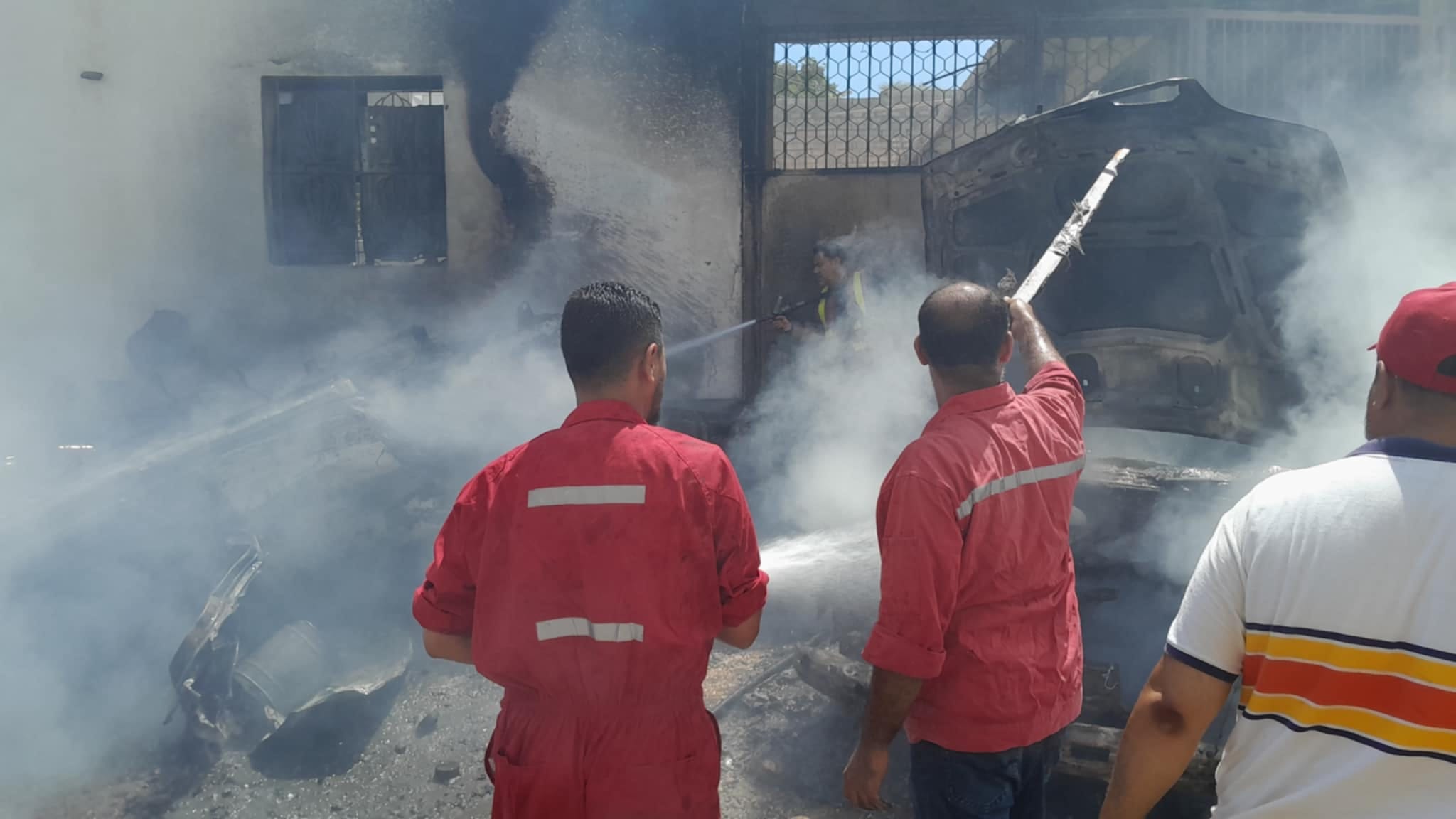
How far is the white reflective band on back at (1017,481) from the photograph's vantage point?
199cm

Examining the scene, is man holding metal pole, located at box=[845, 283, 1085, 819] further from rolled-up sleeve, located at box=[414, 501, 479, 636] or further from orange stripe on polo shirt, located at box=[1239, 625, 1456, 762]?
rolled-up sleeve, located at box=[414, 501, 479, 636]

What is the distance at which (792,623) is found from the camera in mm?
5133

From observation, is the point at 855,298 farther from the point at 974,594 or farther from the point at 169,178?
the point at 169,178

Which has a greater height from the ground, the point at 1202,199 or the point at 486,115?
the point at 486,115

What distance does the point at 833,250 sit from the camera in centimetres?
686

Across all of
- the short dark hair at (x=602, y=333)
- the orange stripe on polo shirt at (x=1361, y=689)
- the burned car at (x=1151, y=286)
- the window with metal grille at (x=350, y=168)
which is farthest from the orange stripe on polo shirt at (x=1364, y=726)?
the window with metal grille at (x=350, y=168)

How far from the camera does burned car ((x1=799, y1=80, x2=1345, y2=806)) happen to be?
4418mm

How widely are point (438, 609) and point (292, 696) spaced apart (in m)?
2.92

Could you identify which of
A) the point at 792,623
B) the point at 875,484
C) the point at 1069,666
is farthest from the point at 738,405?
the point at 1069,666

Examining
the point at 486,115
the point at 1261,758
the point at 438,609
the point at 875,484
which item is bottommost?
the point at 875,484

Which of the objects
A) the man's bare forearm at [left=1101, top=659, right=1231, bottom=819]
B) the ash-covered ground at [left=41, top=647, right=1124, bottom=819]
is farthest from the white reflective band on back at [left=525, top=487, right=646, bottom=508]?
the ash-covered ground at [left=41, top=647, right=1124, bottom=819]

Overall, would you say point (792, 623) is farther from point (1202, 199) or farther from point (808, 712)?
point (1202, 199)

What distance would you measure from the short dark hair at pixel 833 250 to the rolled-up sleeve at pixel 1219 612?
5.38 m

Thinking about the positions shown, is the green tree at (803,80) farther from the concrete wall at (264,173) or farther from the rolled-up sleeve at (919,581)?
the rolled-up sleeve at (919,581)
